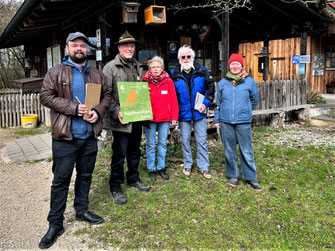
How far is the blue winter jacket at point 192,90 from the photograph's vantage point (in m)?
4.55

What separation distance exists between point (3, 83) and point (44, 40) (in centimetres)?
1283

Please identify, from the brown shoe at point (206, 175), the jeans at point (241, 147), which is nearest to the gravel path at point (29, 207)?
the brown shoe at point (206, 175)

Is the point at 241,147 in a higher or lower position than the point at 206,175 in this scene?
higher

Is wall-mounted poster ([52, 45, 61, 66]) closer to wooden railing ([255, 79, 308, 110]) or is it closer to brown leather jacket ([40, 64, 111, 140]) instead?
wooden railing ([255, 79, 308, 110])

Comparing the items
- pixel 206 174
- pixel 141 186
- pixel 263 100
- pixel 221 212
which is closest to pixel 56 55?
pixel 263 100

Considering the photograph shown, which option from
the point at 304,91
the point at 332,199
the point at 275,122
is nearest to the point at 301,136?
the point at 275,122

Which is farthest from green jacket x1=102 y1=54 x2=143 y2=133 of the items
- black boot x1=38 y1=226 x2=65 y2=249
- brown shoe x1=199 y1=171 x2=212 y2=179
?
brown shoe x1=199 y1=171 x2=212 y2=179

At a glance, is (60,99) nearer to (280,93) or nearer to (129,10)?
(129,10)

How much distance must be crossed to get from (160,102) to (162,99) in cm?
5

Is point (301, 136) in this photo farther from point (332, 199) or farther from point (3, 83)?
point (3, 83)

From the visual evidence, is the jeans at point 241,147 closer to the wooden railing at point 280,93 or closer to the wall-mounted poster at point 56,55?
the wooden railing at point 280,93

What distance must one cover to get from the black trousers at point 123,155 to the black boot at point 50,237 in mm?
1011

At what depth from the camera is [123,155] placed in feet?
12.7

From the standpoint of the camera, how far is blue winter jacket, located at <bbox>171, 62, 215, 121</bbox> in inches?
179
